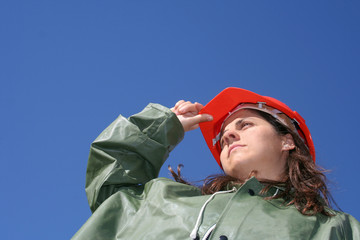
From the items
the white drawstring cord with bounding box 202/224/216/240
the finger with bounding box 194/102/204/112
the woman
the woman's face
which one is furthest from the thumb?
the white drawstring cord with bounding box 202/224/216/240

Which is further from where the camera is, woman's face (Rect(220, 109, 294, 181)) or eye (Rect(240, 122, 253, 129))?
eye (Rect(240, 122, 253, 129))

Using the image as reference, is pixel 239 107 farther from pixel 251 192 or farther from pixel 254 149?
pixel 251 192

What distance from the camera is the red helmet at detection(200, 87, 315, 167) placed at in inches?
157

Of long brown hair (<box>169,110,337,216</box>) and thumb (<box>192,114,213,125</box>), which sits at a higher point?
thumb (<box>192,114,213,125</box>)

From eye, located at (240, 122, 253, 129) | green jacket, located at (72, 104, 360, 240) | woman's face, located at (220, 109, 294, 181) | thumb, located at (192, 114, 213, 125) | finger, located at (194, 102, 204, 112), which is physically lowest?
green jacket, located at (72, 104, 360, 240)

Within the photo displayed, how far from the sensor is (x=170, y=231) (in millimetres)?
2633

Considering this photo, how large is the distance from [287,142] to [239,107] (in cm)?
60

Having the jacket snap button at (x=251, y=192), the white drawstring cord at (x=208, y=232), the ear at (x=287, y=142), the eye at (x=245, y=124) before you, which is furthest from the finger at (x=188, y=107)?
the white drawstring cord at (x=208, y=232)

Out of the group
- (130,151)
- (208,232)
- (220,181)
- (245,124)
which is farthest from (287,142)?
(208,232)

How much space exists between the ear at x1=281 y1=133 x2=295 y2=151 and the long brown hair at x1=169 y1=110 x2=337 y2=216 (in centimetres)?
4

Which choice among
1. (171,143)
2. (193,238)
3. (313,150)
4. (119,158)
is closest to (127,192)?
(119,158)

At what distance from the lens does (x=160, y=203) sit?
9.66 ft

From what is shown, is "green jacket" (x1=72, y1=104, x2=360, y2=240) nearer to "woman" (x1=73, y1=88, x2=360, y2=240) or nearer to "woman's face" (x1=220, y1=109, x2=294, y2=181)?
"woman" (x1=73, y1=88, x2=360, y2=240)

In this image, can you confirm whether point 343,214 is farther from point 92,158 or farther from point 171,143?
point 92,158
